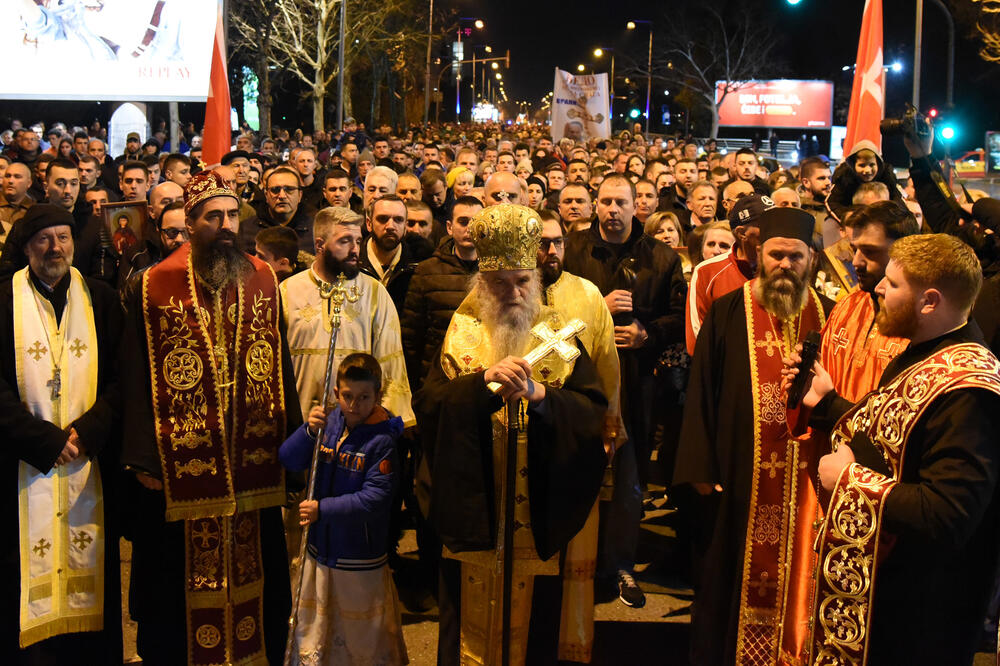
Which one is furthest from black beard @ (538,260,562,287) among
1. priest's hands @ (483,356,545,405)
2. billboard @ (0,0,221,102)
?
billboard @ (0,0,221,102)

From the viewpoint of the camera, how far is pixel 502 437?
4.05 metres

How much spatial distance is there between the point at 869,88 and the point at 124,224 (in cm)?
656

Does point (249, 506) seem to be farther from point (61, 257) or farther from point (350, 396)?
point (61, 257)

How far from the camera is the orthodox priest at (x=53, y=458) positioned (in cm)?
438

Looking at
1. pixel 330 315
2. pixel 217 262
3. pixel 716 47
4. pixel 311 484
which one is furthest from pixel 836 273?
pixel 716 47

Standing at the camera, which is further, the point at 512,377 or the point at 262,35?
the point at 262,35

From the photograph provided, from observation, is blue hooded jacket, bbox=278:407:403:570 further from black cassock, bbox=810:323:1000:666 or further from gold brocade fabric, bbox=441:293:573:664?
black cassock, bbox=810:323:1000:666

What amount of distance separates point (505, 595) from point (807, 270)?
2166 millimetres

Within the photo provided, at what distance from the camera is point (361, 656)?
4.61 m

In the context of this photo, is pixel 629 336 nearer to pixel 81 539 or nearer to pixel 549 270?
pixel 549 270

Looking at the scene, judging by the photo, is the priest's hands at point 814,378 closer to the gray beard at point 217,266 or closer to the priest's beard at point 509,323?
the priest's beard at point 509,323

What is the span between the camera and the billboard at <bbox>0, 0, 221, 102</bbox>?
1147 centimetres

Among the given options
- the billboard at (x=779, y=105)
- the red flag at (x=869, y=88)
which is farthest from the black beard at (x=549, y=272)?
the billboard at (x=779, y=105)

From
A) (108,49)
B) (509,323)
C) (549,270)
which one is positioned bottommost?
(509,323)
